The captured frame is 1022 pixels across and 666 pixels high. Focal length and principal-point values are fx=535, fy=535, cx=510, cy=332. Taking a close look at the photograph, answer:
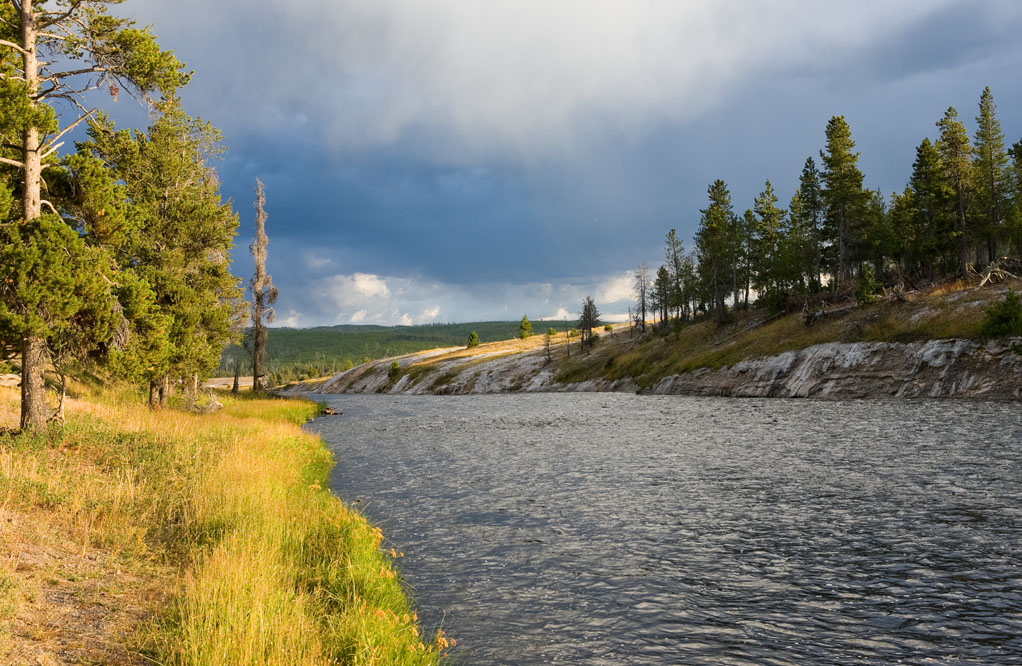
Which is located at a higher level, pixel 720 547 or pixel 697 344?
pixel 697 344

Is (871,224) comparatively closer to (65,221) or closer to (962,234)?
(962,234)

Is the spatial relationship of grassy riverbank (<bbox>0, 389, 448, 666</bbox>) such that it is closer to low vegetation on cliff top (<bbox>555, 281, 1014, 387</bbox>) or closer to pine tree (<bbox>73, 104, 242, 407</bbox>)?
pine tree (<bbox>73, 104, 242, 407</bbox>)

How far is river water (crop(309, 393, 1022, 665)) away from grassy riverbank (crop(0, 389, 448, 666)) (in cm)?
171

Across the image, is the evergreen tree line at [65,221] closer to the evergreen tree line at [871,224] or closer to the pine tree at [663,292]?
the evergreen tree line at [871,224]

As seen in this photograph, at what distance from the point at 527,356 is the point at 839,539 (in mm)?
115763

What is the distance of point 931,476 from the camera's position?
1805cm

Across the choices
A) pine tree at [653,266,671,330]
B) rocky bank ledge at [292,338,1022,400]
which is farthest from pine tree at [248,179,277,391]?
pine tree at [653,266,671,330]

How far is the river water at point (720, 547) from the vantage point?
8.45 metres

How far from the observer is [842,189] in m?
79.9

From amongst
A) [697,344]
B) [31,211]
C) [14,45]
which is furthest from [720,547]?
[697,344]

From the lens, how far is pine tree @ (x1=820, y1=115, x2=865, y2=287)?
263 ft

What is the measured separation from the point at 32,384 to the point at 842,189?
3667 inches

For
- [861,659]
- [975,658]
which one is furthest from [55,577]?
[975,658]

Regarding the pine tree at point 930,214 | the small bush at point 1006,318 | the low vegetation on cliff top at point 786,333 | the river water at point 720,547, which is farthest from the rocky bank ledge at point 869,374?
the pine tree at point 930,214
